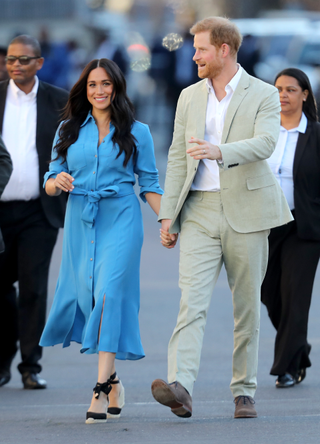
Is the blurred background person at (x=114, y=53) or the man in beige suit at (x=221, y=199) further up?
the blurred background person at (x=114, y=53)

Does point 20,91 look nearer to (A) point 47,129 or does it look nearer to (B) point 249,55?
(A) point 47,129

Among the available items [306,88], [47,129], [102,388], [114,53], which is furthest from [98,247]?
[114,53]

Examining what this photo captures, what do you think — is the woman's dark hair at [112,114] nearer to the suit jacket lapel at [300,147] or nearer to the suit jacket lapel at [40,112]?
A: the suit jacket lapel at [40,112]

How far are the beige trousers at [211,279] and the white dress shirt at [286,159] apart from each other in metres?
1.15

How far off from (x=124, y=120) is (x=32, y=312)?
1753 millimetres

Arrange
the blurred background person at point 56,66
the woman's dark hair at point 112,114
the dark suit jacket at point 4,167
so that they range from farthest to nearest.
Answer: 1. the blurred background person at point 56,66
2. the dark suit jacket at point 4,167
3. the woman's dark hair at point 112,114

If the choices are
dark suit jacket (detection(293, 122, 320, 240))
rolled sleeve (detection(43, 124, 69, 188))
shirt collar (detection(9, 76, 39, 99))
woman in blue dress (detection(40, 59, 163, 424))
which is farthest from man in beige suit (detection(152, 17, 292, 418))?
shirt collar (detection(9, 76, 39, 99))

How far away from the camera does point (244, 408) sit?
202 inches

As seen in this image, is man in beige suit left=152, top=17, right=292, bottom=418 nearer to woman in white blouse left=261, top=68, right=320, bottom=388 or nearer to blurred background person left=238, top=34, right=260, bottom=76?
woman in white blouse left=261, top=68, right=320, bottom=388

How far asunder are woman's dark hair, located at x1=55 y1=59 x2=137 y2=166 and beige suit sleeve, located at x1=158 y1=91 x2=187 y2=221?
10.9 inches

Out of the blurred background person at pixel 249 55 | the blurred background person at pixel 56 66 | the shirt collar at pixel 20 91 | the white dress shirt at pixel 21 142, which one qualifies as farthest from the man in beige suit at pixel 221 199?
the blurred background person at pixel 56 66

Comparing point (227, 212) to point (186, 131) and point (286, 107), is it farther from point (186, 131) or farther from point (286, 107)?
point (286, 107)

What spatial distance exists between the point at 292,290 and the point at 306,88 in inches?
54.9

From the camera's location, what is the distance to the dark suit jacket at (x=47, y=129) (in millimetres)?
6391
